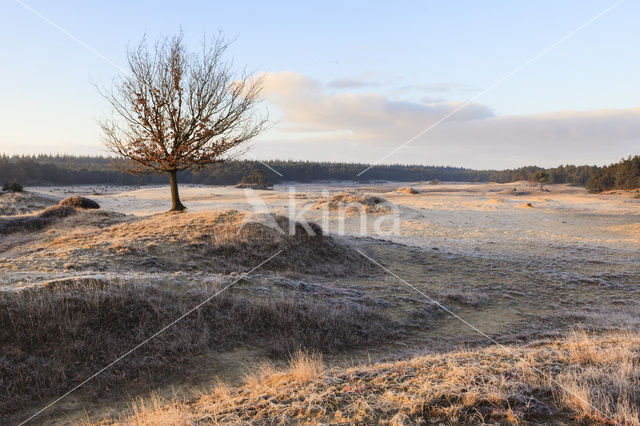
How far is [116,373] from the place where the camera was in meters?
5.98

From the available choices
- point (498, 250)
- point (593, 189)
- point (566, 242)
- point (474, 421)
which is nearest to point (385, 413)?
point (474, 421)

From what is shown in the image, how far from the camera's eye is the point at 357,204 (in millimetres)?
35656

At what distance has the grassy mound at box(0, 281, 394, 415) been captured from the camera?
18.9 ft

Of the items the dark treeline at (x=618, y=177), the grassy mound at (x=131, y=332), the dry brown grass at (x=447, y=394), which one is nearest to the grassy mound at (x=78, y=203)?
the grassy mound at (x=131, y=332)

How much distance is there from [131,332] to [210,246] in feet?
20.2

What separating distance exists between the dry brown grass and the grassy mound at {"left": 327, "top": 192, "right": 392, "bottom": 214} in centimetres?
2921

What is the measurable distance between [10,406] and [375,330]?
21.4 feet

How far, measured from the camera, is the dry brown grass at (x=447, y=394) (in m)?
3.63

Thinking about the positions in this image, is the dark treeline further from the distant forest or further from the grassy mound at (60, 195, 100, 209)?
the grassy mound at (60, 195, 100, 209)

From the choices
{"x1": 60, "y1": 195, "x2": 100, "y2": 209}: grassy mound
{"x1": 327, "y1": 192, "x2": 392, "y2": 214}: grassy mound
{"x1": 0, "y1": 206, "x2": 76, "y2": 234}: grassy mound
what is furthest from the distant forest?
{"x1": 0, "y1": 206, "x2": 76, "y2": 234}: grassy mound

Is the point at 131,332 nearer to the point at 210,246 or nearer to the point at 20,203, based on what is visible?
the point at 210,246

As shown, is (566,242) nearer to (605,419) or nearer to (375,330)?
(375,330)

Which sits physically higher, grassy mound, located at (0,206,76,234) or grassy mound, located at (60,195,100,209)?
grassy mound, located at (60,195,100,209)

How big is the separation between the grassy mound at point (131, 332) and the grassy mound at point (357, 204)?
2617 cm
